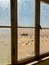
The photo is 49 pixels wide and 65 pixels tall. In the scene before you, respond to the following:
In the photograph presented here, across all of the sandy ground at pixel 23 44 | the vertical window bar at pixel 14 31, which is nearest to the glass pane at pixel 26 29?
the sandy ground at pixel 23 44

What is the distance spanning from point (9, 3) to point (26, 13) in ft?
1.58

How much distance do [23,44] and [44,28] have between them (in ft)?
2.37

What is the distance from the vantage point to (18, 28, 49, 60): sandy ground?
87.9 inches

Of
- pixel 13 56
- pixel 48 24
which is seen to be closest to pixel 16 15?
pixel 13 56

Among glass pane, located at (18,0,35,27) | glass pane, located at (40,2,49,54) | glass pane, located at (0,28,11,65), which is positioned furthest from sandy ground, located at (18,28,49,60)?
glass pane, located at (0,28,11,65)

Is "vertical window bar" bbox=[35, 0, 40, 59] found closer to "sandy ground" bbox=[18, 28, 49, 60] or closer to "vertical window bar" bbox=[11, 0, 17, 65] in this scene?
"sandy ground" bbox=[18, 28, 49, 60]

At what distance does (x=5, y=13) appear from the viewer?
1962 mm

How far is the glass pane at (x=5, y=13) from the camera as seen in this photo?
192cm

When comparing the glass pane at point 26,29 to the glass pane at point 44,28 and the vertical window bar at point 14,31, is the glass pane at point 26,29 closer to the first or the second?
the vertical window bar at point 14,31

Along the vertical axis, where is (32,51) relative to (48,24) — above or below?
below

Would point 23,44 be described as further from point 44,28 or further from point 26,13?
point 44,28

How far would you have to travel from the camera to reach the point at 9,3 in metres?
1.99

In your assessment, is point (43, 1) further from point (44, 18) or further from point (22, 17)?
point (22, 17)

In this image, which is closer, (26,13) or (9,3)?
Result: (9,3)
